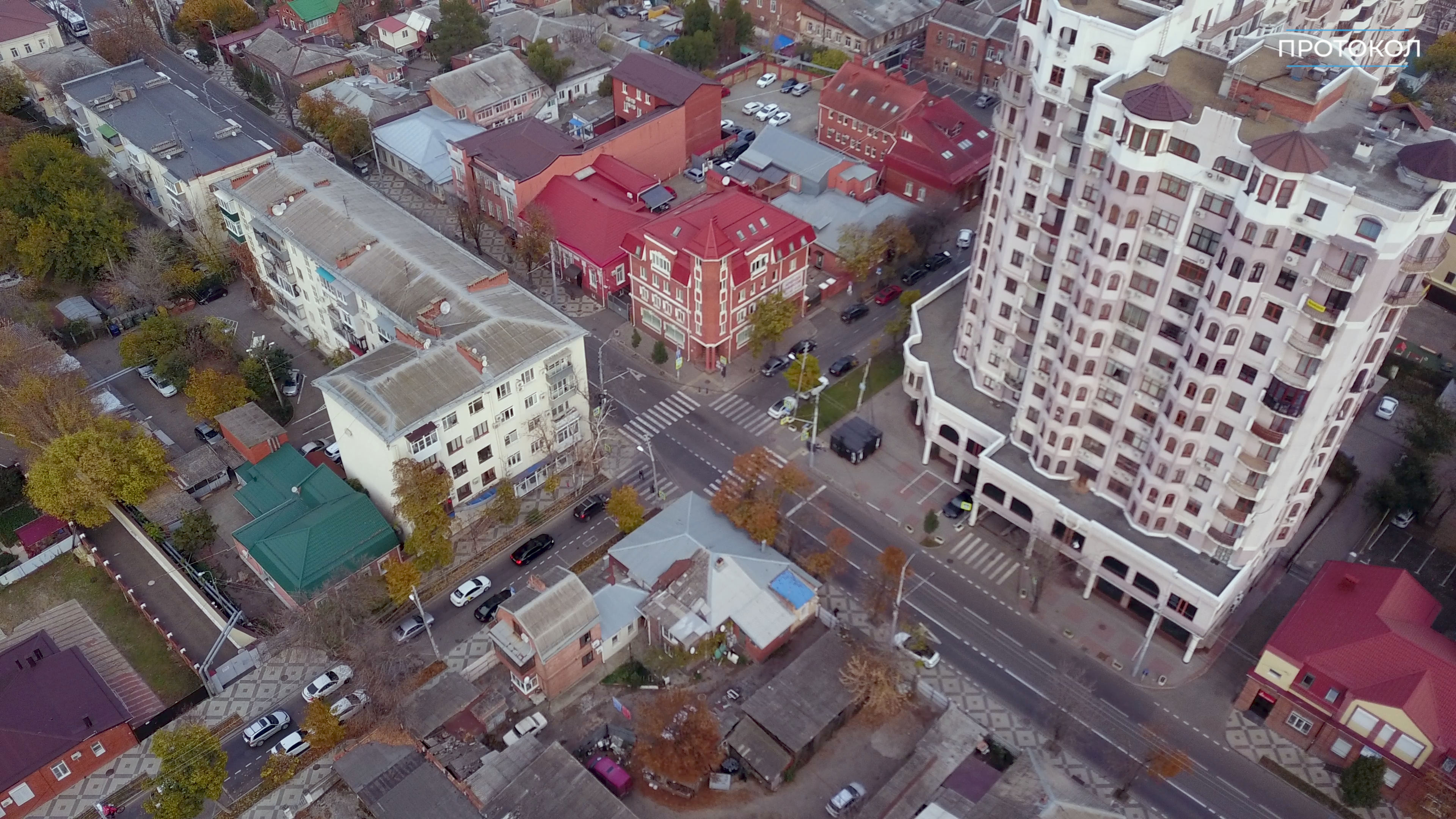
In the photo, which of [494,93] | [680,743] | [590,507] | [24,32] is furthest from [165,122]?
[680,743]

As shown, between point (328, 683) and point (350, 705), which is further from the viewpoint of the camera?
point (328, 683)

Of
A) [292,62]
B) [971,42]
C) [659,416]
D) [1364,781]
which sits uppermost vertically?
[971,42]

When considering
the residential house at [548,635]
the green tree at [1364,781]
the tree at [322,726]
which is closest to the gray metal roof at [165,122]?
the tree at [322,726]

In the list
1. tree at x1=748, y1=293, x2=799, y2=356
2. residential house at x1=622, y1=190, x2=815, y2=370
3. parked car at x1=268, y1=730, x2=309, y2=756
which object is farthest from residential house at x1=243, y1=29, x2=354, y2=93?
parked car at x1=268, y1=730, x2=309, y2=756

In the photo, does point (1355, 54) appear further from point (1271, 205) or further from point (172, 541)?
point (172, 541)

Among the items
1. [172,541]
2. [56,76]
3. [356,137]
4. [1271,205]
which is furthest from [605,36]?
[1271,205]

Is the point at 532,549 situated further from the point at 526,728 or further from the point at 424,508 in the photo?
the point at 526,728

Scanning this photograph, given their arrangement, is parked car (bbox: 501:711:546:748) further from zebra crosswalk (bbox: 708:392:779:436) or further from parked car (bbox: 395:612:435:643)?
zebra crosswalk (bbox: 708:392:779:436)

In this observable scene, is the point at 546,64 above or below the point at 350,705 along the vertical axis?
above
